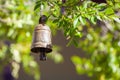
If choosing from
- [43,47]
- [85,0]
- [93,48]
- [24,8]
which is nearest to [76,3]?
[85,0]

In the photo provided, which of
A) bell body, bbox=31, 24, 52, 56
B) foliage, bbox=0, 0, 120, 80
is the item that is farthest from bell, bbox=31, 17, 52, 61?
foliage, bbox=0, 0, 120, 80

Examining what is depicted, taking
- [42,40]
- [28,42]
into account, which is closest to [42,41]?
[42,40]

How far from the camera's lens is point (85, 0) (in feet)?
8.93

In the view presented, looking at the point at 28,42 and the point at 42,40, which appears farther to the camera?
the point at 28,42

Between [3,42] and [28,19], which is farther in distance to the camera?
[3,42]

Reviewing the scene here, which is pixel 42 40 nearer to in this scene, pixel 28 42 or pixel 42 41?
pixel 42 41

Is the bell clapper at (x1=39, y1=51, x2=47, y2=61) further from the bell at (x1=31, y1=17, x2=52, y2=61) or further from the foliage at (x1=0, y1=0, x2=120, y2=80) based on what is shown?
the foliage at (x1=0, y1=0, x2=120, y2=80)

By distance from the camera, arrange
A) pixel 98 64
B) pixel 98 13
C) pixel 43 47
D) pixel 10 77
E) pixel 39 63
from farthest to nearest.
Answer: pixel 39 63, pixel 10 77, pixel 98 64, pixel 43 47, pixel 98 13

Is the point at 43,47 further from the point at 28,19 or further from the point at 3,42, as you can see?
the point at 3,42

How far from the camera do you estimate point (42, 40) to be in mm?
2820

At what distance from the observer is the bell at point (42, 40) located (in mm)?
2811

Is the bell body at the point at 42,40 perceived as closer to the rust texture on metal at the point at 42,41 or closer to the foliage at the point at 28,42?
the rust texture on metal at the point at 42,41

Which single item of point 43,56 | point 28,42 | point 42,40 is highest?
point 42,40

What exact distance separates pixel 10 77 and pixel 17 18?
1413mm
